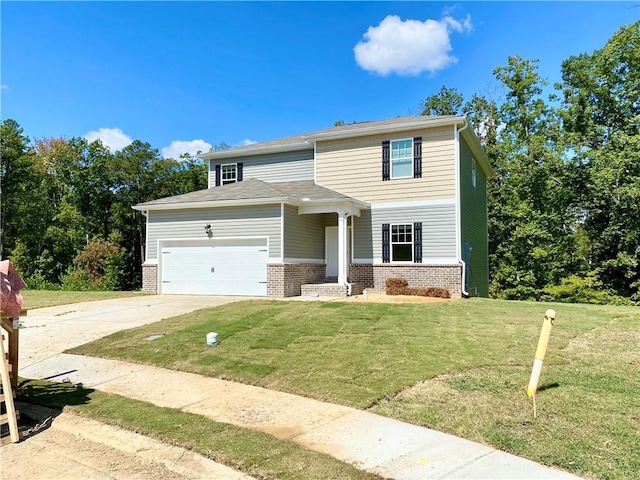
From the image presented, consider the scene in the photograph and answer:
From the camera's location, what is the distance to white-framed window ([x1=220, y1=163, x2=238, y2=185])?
2009 cm

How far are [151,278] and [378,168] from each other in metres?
9.65

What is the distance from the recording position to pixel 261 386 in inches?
211

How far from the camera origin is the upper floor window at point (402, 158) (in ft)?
51.1

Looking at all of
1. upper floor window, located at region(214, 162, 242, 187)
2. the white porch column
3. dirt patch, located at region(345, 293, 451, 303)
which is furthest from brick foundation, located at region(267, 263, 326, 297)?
upper floor window, located at region(214, 162, 242, 187)

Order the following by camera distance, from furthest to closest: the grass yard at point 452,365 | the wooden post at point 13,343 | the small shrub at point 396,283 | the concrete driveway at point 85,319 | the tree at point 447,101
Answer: the tree at point 447,101, the small shrub at point 396,283, the concrete driveway at point 85,319, the wooden post at point 13,343, the grass yard at point 452,365

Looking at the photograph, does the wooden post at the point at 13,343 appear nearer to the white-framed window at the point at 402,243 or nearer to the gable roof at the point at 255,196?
the gable roof at the point at 255,196

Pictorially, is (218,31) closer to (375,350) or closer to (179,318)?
(179,318)

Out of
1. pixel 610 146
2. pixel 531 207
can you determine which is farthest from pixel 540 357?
pixel 610 146

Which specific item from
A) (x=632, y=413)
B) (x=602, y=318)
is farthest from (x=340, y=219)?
(x=632, y=413)

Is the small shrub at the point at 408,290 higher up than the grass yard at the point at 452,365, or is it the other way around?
the small shrub at the point at 408,290

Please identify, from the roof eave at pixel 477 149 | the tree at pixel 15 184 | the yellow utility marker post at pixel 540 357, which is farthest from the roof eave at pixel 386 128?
the tree at pixel 15 184

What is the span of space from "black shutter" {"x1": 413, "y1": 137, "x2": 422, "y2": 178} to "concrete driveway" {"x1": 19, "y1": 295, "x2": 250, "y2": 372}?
8.19 metres

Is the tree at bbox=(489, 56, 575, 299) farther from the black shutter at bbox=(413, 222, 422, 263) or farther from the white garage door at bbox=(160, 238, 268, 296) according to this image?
the white garage door at bbox=(160, 238, 268, 296)

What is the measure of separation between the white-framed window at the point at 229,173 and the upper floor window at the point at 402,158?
7406mm
